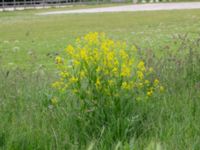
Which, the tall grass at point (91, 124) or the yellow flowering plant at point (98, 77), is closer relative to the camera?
the tall grass at point (91, 124)

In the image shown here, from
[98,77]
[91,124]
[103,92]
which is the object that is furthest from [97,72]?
[91,124]

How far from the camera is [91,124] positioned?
472cm

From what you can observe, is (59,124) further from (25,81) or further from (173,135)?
(25,81)

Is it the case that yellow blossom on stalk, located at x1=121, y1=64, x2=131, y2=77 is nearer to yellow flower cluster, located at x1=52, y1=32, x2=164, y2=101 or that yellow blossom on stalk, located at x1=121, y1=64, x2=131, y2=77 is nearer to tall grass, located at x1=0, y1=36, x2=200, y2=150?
yellow flower cluster, located at x1=52, y1=32, x2=164, y2=101

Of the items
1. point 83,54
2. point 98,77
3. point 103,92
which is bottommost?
point 103,92

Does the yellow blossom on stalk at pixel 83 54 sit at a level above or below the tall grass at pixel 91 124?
above

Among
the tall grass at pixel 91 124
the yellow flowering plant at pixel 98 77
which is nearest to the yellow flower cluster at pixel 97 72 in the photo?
the yellow flowering plant at pixel 98 77

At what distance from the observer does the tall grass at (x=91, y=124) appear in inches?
175

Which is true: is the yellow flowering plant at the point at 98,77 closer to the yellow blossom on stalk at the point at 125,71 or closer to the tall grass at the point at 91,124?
the yellow blossom on stalk at the point at 125,71

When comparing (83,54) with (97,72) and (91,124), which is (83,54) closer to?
(97,72)

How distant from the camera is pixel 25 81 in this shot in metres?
6.28

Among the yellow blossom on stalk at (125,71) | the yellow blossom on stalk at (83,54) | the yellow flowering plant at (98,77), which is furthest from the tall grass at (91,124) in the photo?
the yellow blossom on stalk at (83,54)

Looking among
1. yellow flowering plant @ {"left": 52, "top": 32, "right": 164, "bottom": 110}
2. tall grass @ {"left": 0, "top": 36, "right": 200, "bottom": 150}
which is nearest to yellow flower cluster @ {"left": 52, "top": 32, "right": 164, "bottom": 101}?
yellow flowering plant @ {"left": 52, "top": 32, "right": 164, "bottom": 110}

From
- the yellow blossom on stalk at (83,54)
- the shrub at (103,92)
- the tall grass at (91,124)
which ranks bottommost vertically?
the tall grass at (91,124)
